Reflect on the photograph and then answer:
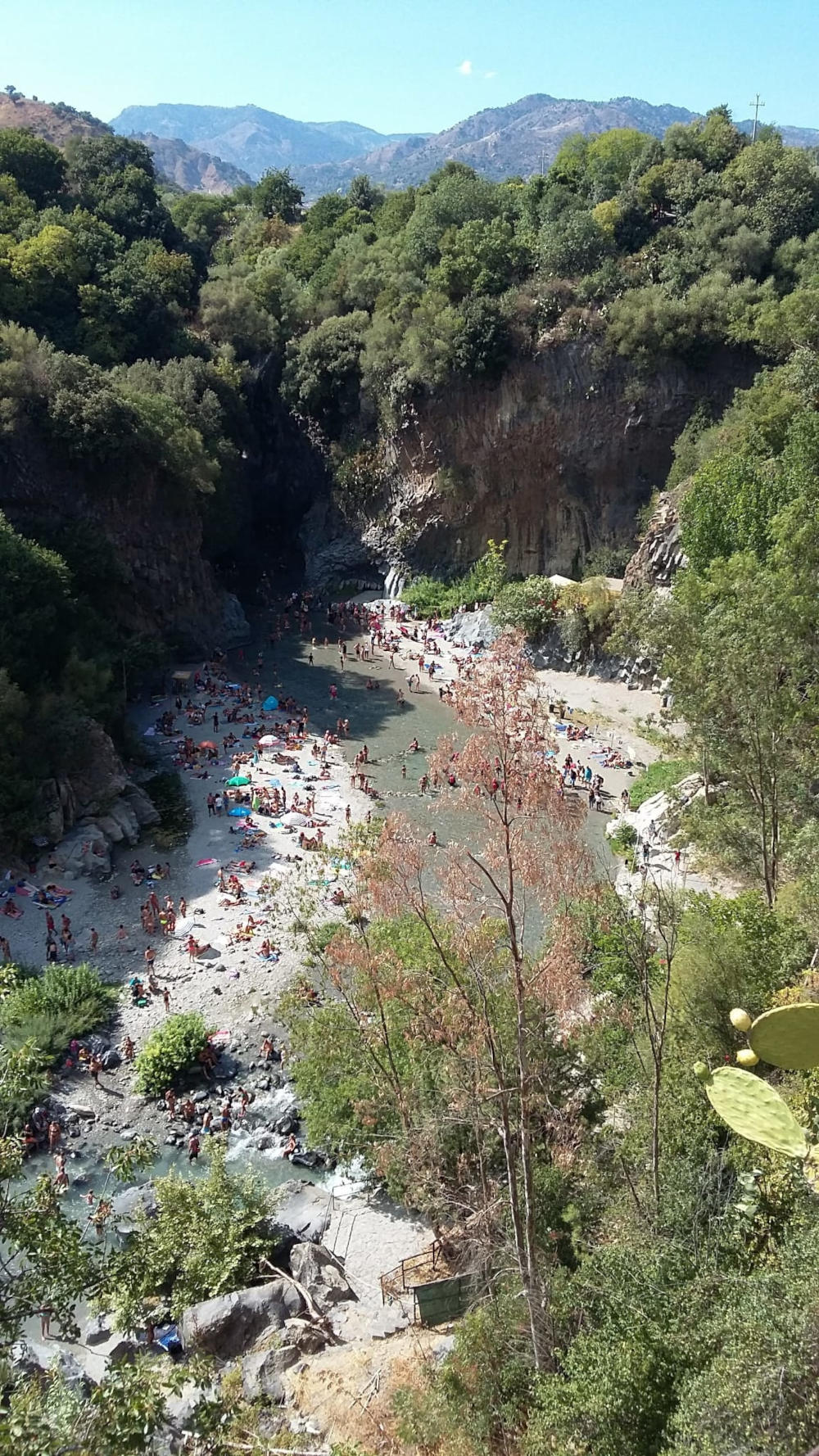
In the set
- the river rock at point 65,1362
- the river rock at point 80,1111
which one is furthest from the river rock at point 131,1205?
the river rock at point 65,1362

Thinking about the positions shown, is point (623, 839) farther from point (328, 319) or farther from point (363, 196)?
point (363, 196)

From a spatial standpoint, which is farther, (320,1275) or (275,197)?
(275,197)

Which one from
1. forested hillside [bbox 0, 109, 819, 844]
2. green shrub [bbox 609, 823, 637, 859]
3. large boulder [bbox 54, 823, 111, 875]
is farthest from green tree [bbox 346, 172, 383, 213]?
green shrub [bbox 609, 823, 637, 859]

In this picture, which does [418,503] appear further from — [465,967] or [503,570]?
[465,967]

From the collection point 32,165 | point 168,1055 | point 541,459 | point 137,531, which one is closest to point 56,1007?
point 168,1055

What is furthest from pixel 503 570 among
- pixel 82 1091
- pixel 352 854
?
pixel 82 1091

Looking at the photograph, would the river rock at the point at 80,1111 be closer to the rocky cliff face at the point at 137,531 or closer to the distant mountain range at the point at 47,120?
the rocky cliff face at the point at 137,531
